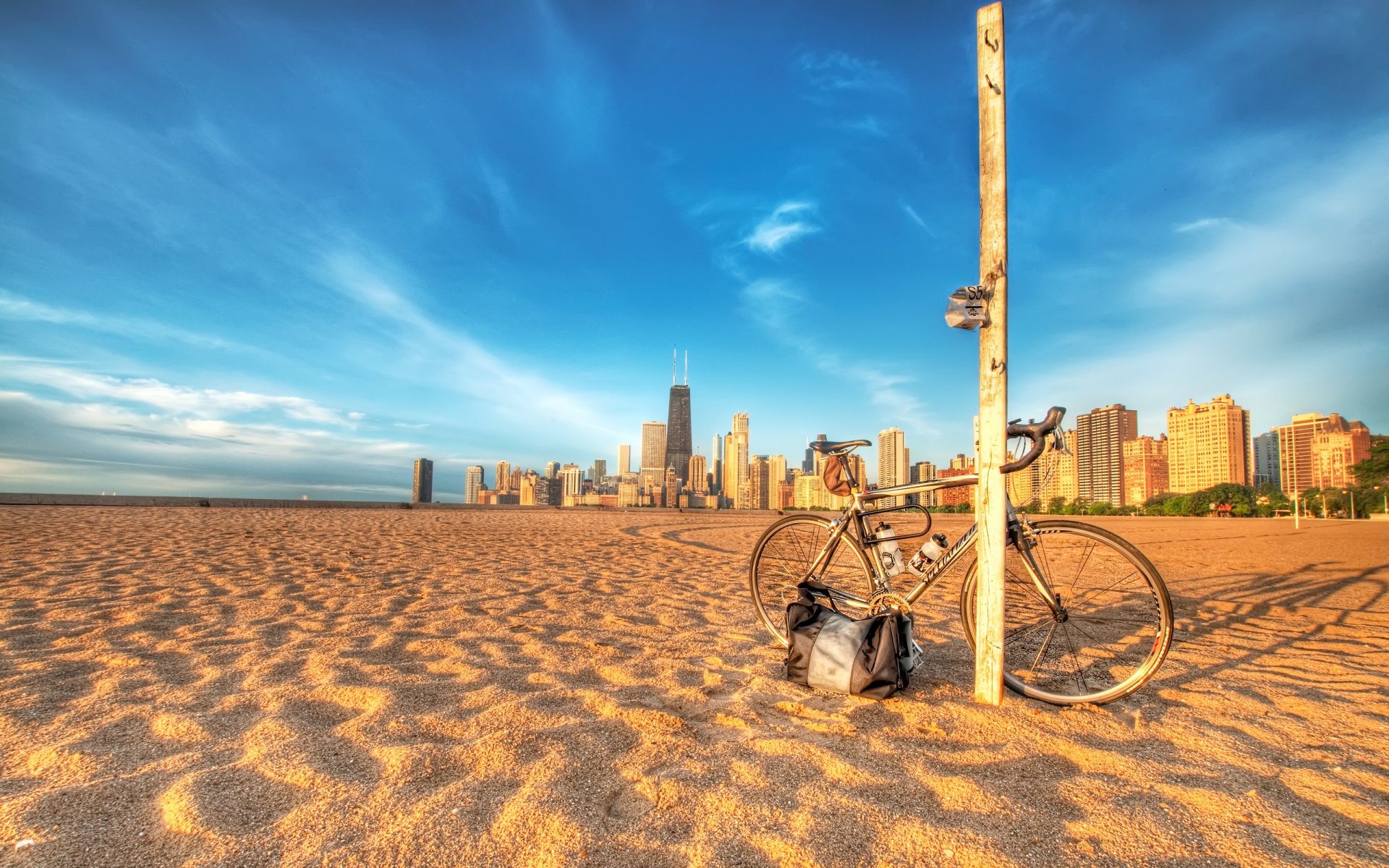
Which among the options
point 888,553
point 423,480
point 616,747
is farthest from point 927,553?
point 423,480

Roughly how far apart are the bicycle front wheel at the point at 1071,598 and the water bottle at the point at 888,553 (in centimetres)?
42

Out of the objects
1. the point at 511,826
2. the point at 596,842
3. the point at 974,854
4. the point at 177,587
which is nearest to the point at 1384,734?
the point at 974,854

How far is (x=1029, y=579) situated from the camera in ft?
11.5

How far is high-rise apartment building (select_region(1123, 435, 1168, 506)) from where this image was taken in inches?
2997

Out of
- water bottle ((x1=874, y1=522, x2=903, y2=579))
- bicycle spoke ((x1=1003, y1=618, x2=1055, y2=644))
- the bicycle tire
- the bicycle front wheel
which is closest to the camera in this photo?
the bicycle front wheel

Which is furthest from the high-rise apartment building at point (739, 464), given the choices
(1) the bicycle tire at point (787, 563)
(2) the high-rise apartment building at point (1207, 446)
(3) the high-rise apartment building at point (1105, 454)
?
(1) the bicycle tire at point (787, 563)

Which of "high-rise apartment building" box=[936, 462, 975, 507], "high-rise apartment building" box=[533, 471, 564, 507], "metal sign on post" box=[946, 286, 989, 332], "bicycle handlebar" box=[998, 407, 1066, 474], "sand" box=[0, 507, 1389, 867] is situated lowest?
"high-rise apartment building" box=[533, 471, 564, 507]

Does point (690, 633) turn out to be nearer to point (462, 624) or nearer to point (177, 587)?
point (462, 624)

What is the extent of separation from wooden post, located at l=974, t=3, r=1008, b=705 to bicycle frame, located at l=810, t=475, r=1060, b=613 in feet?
0.42

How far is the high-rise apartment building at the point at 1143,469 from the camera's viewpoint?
76.1 meters

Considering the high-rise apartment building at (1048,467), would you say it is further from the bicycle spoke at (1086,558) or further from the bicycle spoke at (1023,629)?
the bicycle spoke at (1023,629)

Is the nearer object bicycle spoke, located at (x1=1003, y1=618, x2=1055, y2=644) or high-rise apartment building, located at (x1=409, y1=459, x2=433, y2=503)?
bicycle spoke, located at (x1=1003, y1=618, x2=1055, y2=644)

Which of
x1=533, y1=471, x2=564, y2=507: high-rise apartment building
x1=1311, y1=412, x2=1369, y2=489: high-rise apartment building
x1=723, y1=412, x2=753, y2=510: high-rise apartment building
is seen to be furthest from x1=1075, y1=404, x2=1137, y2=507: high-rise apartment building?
x1=533, y1=471, x2=564, y2=507: high-rise apartment building

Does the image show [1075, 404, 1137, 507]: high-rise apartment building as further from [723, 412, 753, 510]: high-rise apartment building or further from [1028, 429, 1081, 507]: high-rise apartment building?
[1028, 429, 1081, 507]: high-rise apartment building
